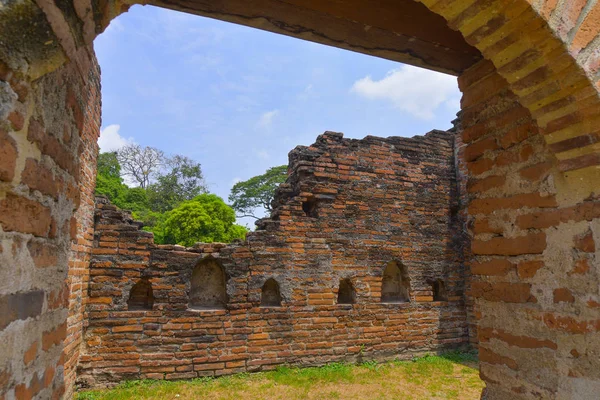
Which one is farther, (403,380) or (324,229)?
(324,229)

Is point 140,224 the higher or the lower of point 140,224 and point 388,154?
the lower

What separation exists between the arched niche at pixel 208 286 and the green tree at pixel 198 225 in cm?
876

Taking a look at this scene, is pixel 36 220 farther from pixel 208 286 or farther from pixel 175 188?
pixel 175 188

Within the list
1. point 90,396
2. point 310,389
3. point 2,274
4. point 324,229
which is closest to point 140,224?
point 90,396

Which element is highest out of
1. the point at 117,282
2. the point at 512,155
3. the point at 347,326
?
the point at 512,155

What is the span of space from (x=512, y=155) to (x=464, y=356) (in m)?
5.77

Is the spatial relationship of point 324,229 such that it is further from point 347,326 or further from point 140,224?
point 140,224

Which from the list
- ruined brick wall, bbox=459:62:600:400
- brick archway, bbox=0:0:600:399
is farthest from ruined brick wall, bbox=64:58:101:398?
ruined brick wall, bbox=459:62:600:400

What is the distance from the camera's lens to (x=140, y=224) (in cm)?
538

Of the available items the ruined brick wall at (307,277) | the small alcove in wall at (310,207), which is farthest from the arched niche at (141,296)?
the small alcove in wall at (310,207)

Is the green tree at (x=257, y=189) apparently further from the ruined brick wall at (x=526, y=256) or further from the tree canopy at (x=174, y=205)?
the ruined brick wall at (x=526, y=256)

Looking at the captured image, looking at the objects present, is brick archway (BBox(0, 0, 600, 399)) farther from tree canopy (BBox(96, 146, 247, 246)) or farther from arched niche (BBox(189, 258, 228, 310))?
tree canopy (BBox(96, 146, 247, 246))

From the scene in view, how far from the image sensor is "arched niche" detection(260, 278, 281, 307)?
5.78 meters

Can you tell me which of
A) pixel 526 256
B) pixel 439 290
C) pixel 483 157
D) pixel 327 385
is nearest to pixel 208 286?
pixel 327 385
